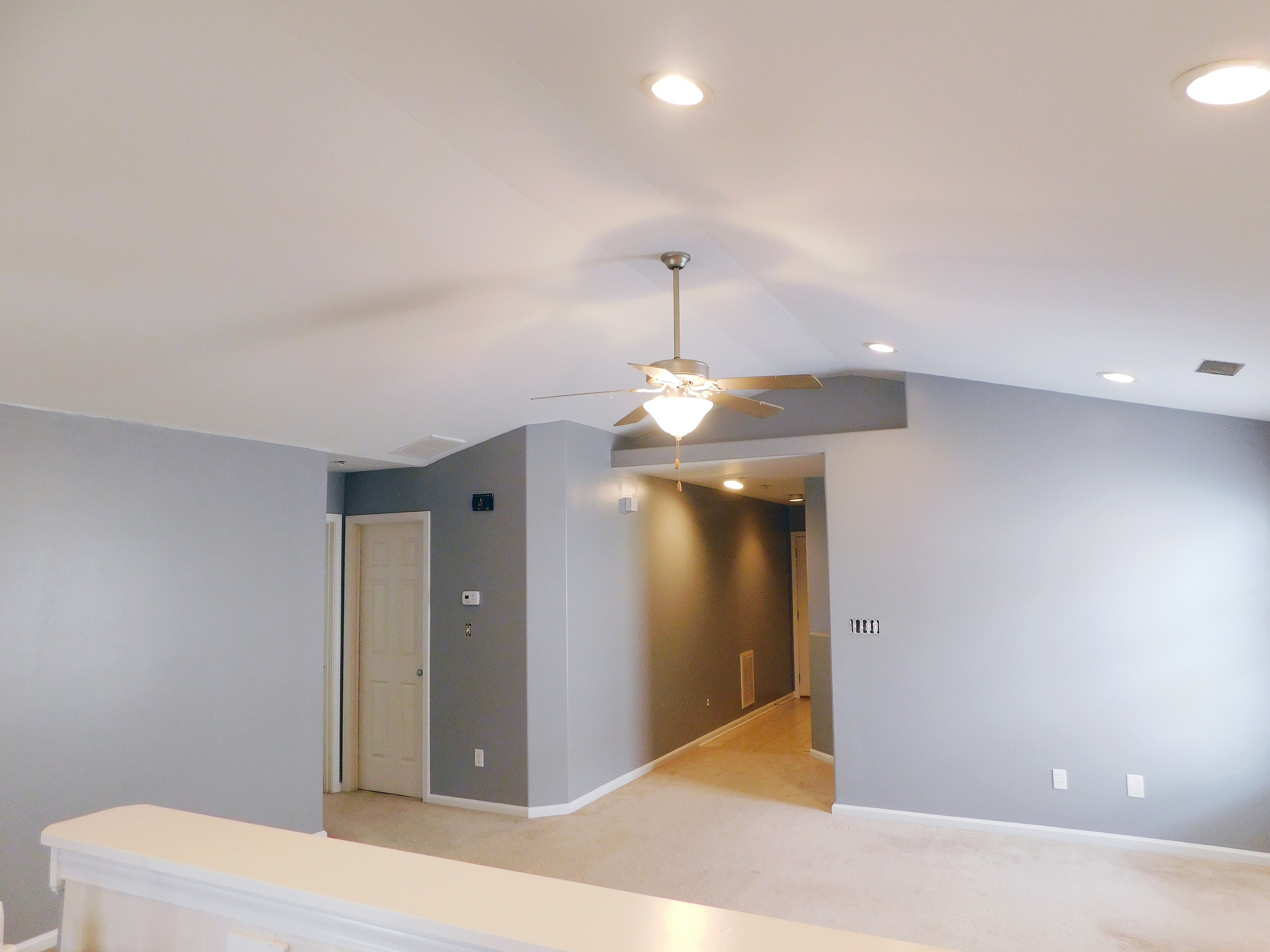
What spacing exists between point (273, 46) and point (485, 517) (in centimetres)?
397

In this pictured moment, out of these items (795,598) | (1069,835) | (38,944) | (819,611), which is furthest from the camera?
(795,598)

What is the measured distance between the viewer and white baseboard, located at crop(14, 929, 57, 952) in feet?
11.2

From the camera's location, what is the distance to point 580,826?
513cm

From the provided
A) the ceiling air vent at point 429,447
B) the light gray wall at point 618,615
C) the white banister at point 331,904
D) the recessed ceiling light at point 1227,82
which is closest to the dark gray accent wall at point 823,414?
the light gray wall at point 618,615

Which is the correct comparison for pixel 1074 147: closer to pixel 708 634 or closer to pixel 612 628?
pixel 612 628

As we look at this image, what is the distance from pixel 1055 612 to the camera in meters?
4.85

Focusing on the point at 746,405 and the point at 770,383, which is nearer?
the point at 770,383

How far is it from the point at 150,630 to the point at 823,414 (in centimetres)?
412

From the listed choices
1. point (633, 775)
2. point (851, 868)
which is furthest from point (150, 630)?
point (851, 868)

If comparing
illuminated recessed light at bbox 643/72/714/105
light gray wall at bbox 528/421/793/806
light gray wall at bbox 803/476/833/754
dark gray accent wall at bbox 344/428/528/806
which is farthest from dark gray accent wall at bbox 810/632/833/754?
illuminated recessed light at bbox 643/72/714/105

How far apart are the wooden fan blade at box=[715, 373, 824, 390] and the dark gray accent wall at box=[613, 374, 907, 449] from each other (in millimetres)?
2154

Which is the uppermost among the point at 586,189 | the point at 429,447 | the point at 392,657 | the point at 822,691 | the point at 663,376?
the point at 586,189

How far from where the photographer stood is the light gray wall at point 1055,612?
4500 mm

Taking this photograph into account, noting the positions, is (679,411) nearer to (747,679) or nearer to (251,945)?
(251,945)
